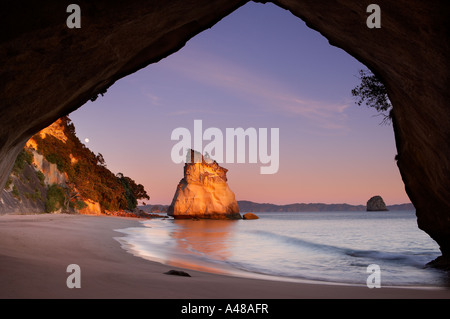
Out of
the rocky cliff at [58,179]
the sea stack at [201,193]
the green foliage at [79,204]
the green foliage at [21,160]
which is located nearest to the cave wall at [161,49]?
the rocky cliff at [58,179]

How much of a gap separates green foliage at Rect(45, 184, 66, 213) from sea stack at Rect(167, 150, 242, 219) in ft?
138

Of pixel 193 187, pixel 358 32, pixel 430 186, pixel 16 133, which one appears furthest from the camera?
pixel 193 187

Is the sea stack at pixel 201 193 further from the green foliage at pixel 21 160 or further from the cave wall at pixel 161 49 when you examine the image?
the cave wall at pixel 161 49

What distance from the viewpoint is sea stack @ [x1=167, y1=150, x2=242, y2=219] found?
245 feet

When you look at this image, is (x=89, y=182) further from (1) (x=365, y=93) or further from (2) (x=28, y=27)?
(2) (x=28, y=27)

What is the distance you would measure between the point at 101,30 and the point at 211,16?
10.6 ft

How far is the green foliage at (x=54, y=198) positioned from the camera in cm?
3046

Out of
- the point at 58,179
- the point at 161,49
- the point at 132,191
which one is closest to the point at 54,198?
the point at 58,179

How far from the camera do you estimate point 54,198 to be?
31.5 metres

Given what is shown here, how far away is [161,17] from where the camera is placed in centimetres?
616

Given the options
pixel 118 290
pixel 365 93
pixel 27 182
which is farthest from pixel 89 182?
pixel 118 290

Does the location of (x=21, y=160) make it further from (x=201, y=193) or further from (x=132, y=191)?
(x=201, y=193)

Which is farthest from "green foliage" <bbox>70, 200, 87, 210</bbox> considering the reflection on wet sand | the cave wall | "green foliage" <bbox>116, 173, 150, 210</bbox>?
the cave wall

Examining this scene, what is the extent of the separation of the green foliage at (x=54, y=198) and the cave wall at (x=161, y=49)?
27230mm
